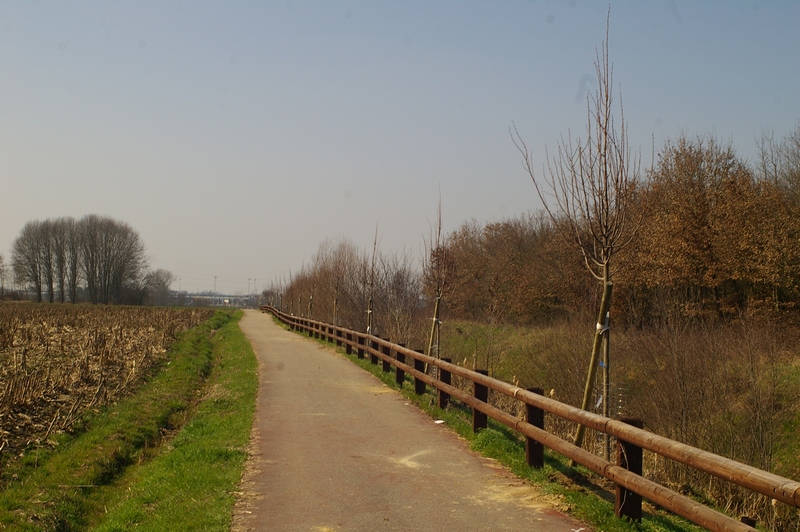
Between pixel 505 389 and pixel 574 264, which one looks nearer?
pixel 505 389

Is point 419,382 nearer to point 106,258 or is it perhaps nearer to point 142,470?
point 142,470

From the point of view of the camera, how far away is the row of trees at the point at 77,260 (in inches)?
4235

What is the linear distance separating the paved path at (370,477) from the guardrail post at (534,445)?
0.41m

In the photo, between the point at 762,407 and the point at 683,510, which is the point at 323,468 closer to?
the point at 683,510

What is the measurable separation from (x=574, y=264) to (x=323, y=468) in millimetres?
28584

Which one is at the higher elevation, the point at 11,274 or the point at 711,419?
the point at 11,274

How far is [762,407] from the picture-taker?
54.7 ft

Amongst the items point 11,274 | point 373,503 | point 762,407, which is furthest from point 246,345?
point 11,274

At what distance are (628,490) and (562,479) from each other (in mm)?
1525

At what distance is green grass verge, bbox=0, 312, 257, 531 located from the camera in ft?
23.6

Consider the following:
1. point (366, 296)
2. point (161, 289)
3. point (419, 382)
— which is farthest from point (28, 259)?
point (419, 382)

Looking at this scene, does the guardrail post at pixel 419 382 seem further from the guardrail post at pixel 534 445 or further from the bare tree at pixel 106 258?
the bare tree at pixel 106 258

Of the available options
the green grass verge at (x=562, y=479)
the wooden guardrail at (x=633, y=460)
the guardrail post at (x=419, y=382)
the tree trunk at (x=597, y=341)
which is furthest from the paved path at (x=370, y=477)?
the tree trunk at (x=597, y=341)

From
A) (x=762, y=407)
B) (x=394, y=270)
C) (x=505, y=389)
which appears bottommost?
(x=762, y=407)
